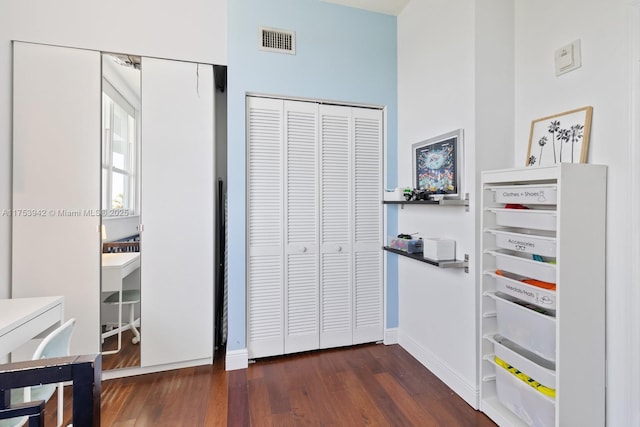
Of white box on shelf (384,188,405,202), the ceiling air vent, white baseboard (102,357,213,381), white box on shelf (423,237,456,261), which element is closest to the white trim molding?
white box on shelf (423,237,456,261)

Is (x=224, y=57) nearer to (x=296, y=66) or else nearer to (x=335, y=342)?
(x=296, y=66)

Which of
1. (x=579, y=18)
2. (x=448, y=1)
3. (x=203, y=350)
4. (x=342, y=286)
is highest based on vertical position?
(x=448, y=1)

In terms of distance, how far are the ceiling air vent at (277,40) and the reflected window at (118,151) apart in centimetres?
114

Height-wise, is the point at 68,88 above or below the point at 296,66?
below

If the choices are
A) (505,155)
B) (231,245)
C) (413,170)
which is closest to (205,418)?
(231,245)

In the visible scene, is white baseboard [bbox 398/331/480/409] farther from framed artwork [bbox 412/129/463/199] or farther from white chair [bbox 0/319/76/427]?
white chair [bbox 0/319/76/427]

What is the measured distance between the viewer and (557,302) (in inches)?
54.3

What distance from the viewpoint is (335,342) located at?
8.68 feet

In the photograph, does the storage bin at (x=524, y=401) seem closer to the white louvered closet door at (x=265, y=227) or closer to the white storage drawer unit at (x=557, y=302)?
the white storage drawer unit at (x=557, y=302)

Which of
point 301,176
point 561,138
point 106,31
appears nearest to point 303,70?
point 301,176

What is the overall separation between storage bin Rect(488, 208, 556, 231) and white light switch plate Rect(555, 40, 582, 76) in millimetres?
785

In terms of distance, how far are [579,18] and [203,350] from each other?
3198mm

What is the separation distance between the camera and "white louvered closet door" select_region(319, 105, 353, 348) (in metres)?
2.62

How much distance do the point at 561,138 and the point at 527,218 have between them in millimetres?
503
